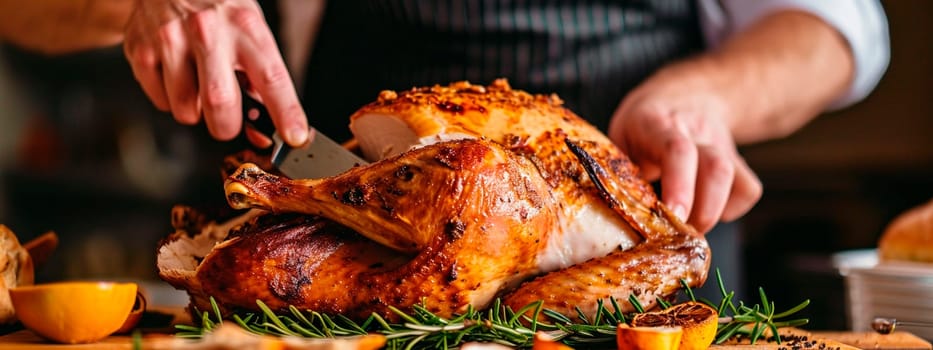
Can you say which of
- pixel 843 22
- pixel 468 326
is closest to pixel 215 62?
pixel 468 326

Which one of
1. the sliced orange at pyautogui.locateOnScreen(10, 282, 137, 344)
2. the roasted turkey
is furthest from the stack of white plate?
the sliced orange at pyautogui.locateOnScreen(10, 282, 137, 344)

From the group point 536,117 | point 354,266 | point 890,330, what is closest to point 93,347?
point 354,266

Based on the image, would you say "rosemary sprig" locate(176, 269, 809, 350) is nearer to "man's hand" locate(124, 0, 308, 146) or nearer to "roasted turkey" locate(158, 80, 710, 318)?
"roasted turkey" locate(158, 80, 710, 318)

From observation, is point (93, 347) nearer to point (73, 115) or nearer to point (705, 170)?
point (705, 170)

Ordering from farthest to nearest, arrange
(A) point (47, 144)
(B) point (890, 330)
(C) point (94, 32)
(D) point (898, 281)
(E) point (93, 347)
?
(A) point (47, 144), (C) point (94, 32), (D) point (898, 281), (B) point (890, 330), (E) point (93, 347)

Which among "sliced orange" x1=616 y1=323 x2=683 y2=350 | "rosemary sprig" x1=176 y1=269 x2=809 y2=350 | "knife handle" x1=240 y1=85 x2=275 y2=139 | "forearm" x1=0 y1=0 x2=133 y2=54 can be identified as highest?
"forearm" x1=0 y1=0 x2=133 y2=54

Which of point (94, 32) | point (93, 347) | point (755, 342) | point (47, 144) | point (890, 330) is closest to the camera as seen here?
point (93, 347)
